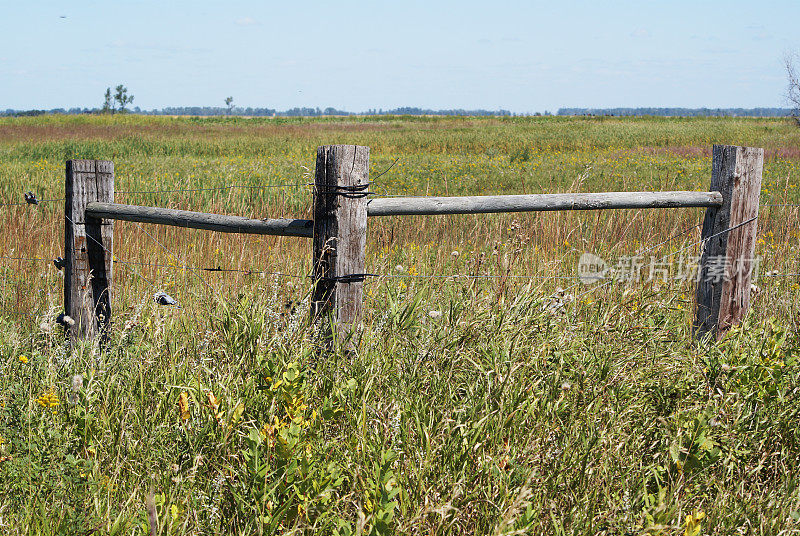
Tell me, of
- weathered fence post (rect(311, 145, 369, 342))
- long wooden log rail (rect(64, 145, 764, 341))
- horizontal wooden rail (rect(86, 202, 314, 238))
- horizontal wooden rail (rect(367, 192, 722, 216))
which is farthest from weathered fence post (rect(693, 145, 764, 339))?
horizontal wooden rail (rect(86, 202, 314, 238))

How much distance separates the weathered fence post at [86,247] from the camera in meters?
3.81

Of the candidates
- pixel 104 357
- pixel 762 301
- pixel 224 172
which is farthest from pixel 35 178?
→ pixel 762 301

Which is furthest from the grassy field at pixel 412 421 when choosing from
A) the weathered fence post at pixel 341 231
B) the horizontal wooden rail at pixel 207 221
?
the horizontal wooden rail at pixel 207 221

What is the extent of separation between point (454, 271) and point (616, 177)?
10.4m

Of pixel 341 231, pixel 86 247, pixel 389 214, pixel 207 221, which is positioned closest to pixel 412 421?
pixel 341 231

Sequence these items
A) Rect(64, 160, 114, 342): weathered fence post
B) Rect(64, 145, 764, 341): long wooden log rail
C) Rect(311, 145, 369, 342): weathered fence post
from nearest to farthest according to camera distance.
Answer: Rect(311, 145, 369, 342): weathered fence post, Rect(64, 145, 764, 341): long wooden log rail, Rect(64, 160, 114, 342): weathered fence post

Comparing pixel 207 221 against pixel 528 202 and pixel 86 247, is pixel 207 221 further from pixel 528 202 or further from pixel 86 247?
pixel 528 202

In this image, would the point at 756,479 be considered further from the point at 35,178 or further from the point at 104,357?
the point at 35,178

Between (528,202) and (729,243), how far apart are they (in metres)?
1.33

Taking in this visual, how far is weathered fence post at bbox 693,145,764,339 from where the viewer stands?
3.89 metres

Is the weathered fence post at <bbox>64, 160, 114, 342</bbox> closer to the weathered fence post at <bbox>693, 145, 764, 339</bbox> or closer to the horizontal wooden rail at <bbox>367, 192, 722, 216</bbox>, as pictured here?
the horizontal wooden rail at <bbox>367, 192, 722, 216</bbox>

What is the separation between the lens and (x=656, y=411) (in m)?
2.84

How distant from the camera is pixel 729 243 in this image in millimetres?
3936

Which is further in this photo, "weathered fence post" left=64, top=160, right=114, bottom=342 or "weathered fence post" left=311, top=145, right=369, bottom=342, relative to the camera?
"weathered fence post" left=64, top=160, right=114, bottom=342
